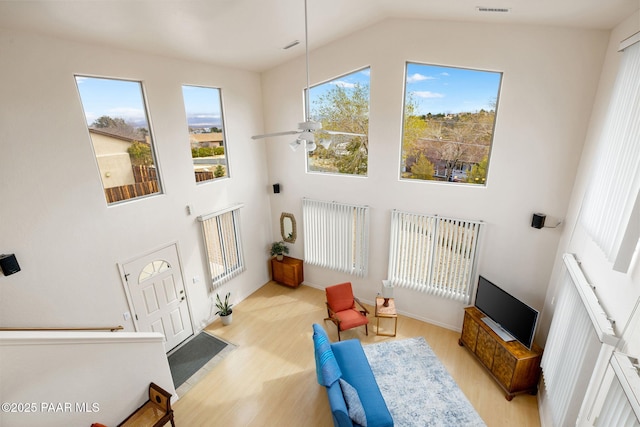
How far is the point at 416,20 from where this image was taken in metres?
4.43

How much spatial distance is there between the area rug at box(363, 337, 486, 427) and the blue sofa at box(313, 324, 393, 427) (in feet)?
2.03

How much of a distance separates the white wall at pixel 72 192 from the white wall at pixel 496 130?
2.42 meters

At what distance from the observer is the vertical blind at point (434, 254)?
4.86 meters

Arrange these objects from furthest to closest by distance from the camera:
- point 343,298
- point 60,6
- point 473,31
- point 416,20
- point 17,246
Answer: point 343,298 → point 416,20 → point 473,31 → point 17,246 → point 60,6

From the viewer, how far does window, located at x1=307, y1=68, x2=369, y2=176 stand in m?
5.34

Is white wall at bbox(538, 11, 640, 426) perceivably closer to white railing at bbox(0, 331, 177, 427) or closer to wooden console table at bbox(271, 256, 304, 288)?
white railing at bbox(0, 331, 177, 427)

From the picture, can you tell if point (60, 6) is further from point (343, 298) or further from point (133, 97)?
point (343, 298)

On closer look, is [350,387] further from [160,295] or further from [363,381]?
[160,295]

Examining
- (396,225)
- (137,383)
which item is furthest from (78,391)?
(396,225)

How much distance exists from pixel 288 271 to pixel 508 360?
4.41 metres

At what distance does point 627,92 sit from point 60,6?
5.45 meters

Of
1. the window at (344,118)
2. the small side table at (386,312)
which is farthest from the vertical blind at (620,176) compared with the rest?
the window at (344,118)

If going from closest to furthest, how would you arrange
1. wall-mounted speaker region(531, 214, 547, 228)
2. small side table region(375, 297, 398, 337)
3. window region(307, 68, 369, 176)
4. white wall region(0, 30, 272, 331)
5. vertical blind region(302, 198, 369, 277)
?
white wall region(0, 30, 272, 331)
wall-mounted speaker region(531, 214, 547, 228)
small side table region(375, 297, 398, 337)
window region(307, 68, 369, 176)
vertical blind region(302, 198, 369, 277)

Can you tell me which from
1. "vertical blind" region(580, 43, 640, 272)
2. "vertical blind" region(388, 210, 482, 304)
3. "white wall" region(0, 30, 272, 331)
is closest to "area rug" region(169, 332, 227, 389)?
"white wall" region(0, 30, 272, 331)
